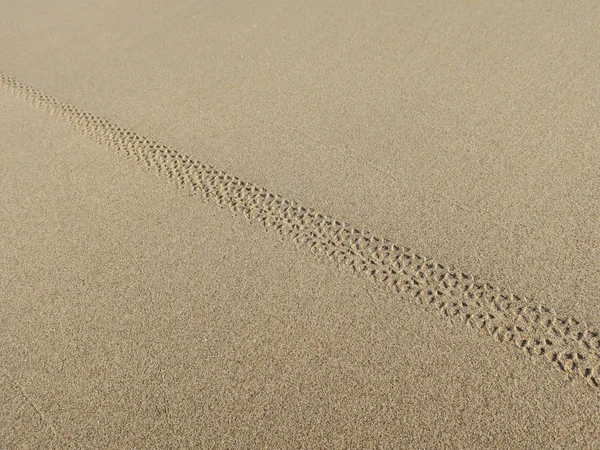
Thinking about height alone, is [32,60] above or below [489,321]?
below

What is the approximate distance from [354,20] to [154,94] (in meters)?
2.30

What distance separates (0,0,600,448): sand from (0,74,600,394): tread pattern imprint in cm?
1

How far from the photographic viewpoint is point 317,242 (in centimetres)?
361

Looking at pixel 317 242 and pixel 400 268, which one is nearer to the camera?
pixel 400 268

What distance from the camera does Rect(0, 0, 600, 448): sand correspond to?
2824 millimetres

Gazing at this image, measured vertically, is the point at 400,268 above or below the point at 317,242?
above

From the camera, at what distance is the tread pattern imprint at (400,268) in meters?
2.88

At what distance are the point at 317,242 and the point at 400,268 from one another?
0.58 meters

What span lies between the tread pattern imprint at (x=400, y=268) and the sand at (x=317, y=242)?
1cm

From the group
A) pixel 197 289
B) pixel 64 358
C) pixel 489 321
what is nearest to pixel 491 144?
pixel 489 321

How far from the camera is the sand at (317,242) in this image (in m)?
2.82

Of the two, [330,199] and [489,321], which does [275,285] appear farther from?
[489,321]

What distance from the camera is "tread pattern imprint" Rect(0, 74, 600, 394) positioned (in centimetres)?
288

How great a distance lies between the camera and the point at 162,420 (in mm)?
2857
